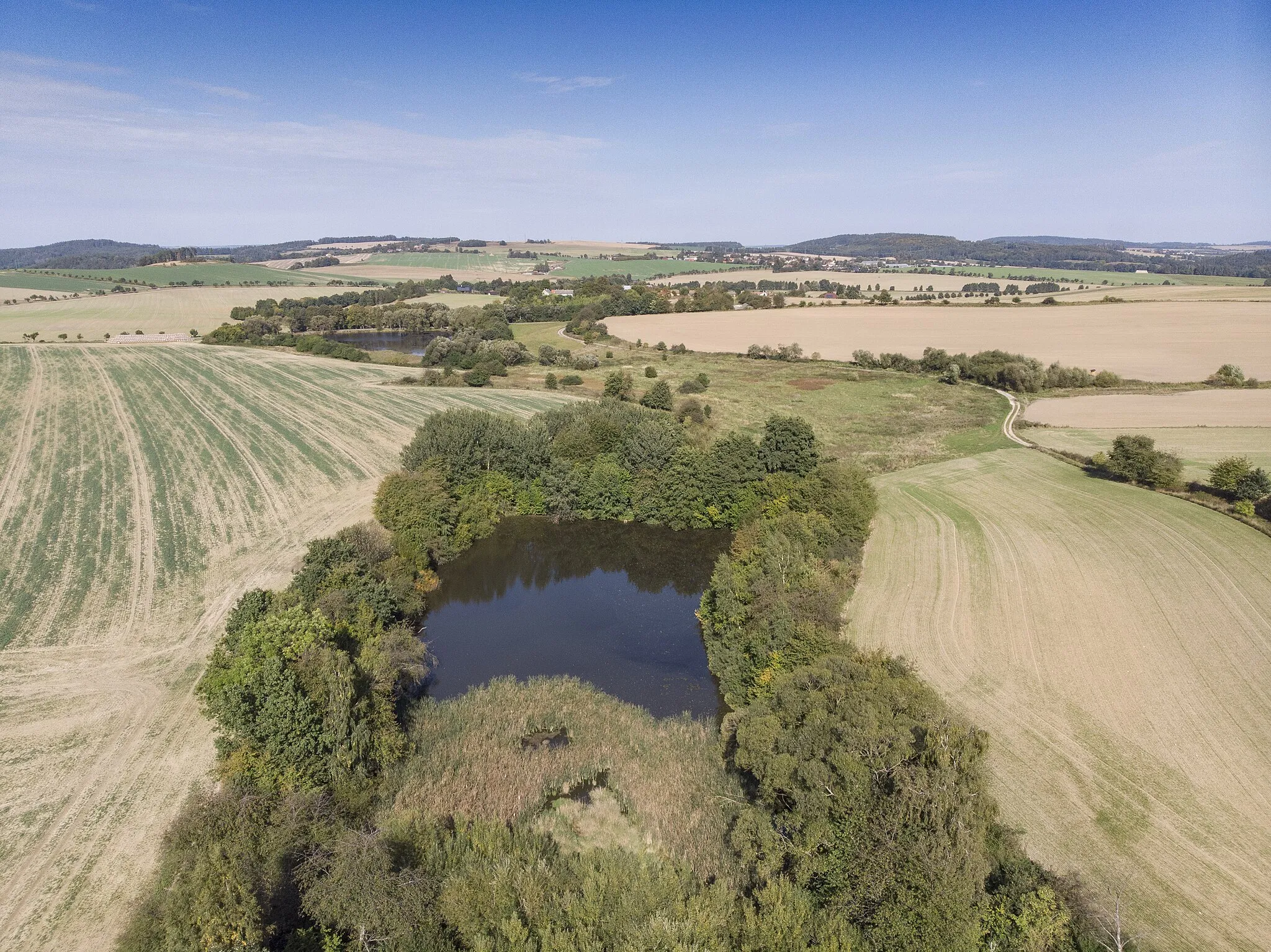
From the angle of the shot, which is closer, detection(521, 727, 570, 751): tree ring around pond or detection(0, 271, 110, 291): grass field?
detection(521, 727, 570, 751): tree ring around pond

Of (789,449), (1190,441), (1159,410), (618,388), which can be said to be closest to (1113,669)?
(789,449)

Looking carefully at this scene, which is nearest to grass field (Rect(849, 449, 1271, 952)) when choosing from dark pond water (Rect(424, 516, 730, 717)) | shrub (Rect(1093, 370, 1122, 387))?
dark pond water (Rect(424, 516, 730, 717))

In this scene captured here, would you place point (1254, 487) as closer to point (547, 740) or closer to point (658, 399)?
point (547, 740)

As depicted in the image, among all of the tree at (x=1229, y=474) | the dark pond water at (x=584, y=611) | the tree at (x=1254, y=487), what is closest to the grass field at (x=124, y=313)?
the dark pond water at (x=584, y=611)

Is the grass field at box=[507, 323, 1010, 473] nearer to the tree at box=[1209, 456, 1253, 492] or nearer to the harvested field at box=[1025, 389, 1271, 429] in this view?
the harvested field at box=[1025, 389, 1271, 429]

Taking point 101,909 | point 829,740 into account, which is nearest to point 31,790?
point 101,909

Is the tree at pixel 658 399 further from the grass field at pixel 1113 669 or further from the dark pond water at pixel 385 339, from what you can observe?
the dark pond water at pixel 385 339
